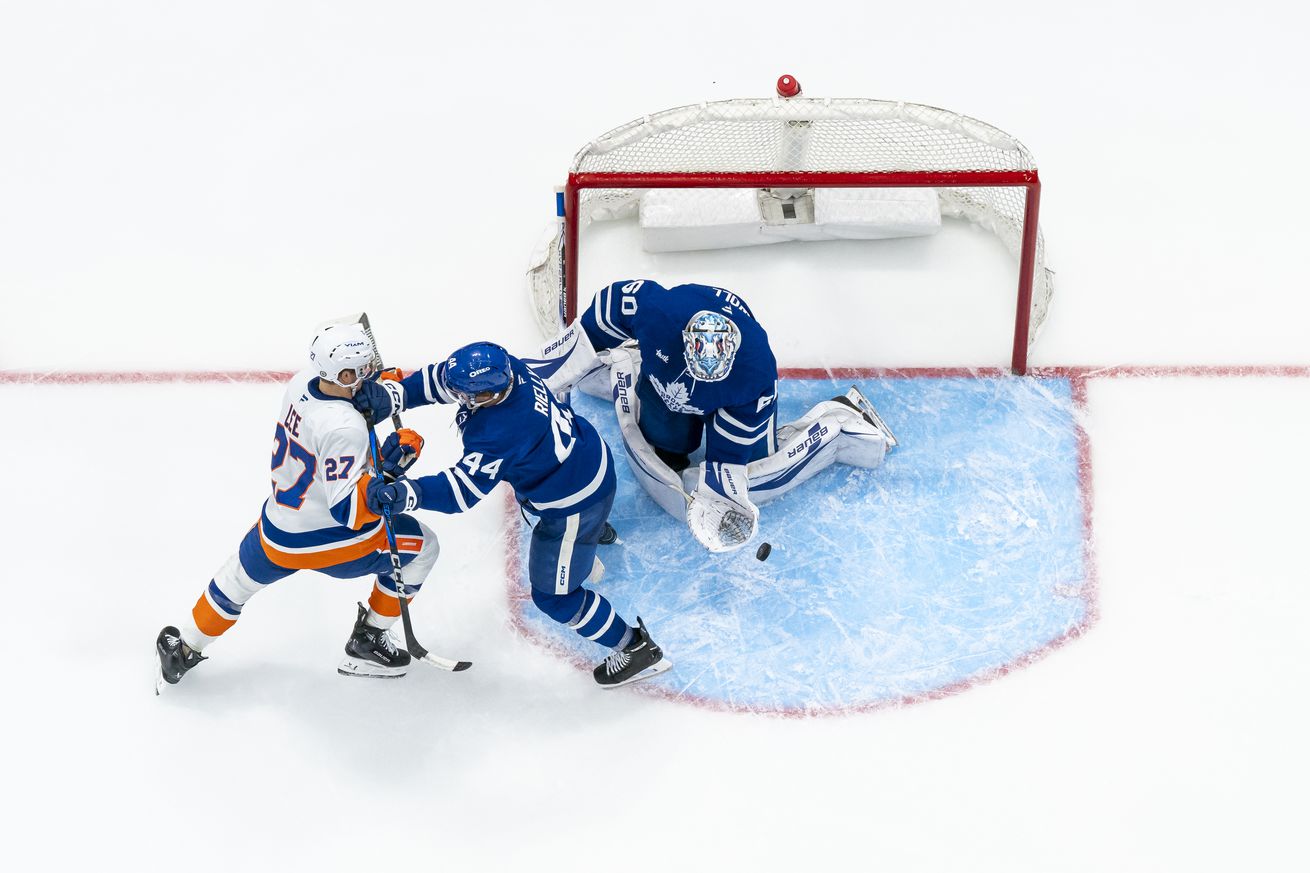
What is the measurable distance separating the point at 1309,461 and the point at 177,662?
3.83 meters

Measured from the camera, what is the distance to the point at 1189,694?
5242 mm

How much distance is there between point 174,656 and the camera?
5.21 meters

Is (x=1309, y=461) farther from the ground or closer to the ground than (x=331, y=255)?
closer to the ground

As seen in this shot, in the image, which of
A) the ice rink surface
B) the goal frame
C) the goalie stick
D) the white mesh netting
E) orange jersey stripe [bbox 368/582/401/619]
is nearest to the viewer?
the goalie stick

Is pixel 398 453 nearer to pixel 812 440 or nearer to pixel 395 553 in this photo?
pixel 395 553

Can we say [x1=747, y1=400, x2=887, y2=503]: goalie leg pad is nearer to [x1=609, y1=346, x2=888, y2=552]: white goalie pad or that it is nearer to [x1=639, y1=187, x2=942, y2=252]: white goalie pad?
[x1=609, y1=346, x2=888, y2=552]: white goalie pad

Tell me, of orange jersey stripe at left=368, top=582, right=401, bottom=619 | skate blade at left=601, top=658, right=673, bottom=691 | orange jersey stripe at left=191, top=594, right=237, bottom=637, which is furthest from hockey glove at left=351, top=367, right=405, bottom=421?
skate blade at left=601, top=658, right=673, bottom=691

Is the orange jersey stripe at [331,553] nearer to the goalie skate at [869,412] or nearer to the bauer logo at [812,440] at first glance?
the bauer logo at [812,440]

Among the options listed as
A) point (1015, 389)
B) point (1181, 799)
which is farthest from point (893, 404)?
point (1181, 799)

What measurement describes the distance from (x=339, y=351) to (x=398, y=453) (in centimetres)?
42

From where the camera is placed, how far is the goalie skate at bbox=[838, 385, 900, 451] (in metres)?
5.82

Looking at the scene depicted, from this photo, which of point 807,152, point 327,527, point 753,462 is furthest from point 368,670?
point 807,152

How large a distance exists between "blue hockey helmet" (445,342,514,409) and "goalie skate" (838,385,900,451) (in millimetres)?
1610

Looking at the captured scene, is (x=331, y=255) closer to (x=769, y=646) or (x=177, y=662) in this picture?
(x=177, y=662)
